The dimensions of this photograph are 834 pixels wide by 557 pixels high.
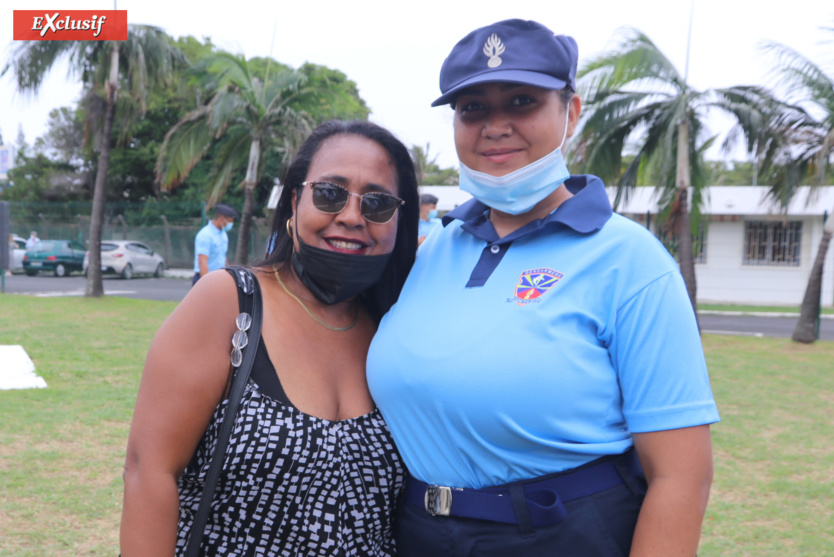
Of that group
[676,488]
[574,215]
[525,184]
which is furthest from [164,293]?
[676,488]

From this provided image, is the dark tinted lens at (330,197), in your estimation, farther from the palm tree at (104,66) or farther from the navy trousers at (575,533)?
the palm tree at (104,66)

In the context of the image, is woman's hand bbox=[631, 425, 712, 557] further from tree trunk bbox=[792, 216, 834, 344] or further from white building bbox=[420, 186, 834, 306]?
white building bbox=[420, 186, 834, 306]

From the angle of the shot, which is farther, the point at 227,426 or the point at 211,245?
A: the point at 211,245

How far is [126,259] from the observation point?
25797 mm

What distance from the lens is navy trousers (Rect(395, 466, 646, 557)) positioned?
5.48 ft

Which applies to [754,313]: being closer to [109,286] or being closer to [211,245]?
[211,245]

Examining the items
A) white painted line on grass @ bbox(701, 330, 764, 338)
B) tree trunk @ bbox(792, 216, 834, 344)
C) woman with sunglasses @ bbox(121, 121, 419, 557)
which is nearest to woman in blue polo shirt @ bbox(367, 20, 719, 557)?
woman with sunglasses @ bbox(121, 121, 419, 557)

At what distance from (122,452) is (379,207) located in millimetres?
4172

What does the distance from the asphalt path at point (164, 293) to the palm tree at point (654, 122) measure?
2.85 m

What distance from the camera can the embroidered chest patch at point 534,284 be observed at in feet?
5.69

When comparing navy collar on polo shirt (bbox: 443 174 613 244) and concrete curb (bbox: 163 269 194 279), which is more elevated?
navy collar on polo shirt (bbox: 443 174 613 244)

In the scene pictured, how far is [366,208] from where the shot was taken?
215 cm

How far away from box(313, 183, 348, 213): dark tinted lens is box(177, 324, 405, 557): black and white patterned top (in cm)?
44

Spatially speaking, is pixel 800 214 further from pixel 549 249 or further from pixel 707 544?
pixel 549 249
